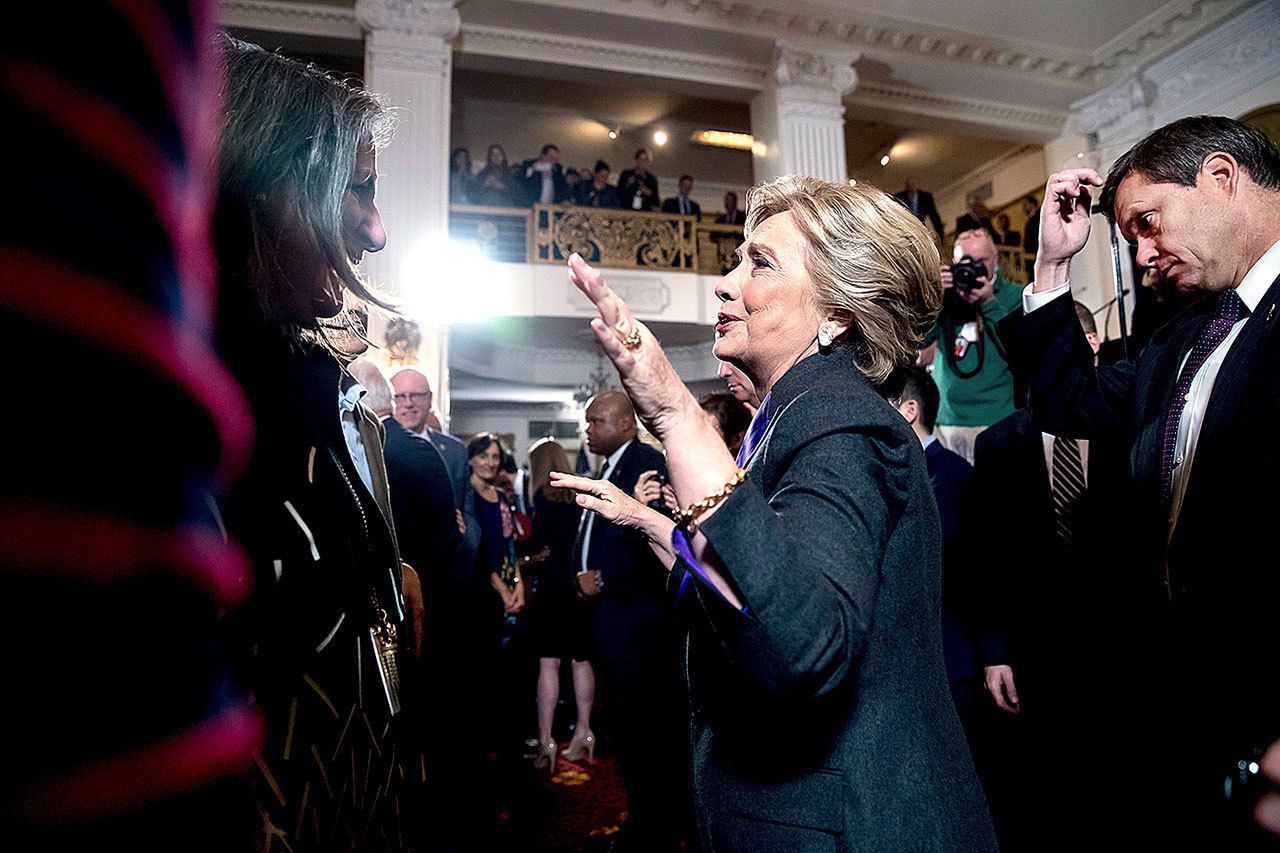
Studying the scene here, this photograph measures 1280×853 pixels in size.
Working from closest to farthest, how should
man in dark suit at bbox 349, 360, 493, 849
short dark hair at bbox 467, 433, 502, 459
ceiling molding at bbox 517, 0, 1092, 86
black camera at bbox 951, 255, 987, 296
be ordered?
man in dark suit at bbox 349, 360, 493, 849
black camera at bbox 951, 255, 987, 296
short dark hair at bbox 467, 433, 502, 459
ceiling molding at bbox 517, 0, 1092, 86

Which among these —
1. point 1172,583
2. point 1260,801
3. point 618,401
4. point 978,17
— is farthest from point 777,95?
point 1260,801

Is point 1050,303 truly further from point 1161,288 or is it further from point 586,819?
point 586,819

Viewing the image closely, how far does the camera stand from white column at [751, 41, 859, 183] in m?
8.16

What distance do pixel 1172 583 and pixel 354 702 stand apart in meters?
1.48

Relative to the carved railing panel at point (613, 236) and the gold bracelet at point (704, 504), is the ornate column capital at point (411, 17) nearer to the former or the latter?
the carved railing panel at point (613, 236)

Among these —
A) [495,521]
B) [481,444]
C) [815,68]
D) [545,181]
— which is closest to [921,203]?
[815,68]

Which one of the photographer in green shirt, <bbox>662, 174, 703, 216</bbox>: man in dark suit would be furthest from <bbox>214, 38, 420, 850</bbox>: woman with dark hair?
<bbox>662, 174, 703, 216</bbox>: man in dark suit

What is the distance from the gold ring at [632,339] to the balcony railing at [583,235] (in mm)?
8111

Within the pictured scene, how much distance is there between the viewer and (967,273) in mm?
3240

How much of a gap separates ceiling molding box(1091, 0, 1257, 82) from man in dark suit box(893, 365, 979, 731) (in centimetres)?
869

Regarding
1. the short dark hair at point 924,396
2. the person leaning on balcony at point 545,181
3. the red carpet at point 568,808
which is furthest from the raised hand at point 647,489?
the person leaning on balcony at point 545,181

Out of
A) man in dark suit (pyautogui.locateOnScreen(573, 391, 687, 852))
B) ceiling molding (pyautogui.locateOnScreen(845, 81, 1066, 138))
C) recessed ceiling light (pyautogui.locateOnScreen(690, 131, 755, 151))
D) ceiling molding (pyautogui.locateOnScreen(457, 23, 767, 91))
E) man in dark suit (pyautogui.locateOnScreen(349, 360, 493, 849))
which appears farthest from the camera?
recessed ceiling light (pyautogui.locateOnScreen(690, 131, 755, 151))

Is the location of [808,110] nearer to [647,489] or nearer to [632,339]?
[647,489]

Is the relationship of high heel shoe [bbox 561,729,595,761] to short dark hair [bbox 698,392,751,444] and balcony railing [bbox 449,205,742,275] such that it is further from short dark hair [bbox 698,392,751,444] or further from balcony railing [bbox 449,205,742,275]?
balcony railing [bbox 449,205,742,275]
